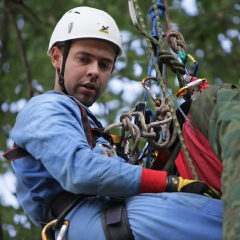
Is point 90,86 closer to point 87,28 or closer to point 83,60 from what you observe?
point 83,60

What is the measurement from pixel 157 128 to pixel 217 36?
4.69 metres

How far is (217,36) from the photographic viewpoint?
8.06 metres

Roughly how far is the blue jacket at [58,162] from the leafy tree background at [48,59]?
3.29 m

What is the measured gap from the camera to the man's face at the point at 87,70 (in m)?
3.86

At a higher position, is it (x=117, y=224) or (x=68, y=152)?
(x=68, y=152)

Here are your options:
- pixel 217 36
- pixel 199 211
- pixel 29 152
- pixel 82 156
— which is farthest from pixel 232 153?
pixel 217 36

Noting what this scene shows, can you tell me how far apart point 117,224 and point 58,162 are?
0.33 meters

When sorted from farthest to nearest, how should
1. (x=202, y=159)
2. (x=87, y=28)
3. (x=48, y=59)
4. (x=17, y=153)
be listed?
(x=48, y=59) → (x=87, y=28) → (x=17, y=153) → (x=202, y=159)

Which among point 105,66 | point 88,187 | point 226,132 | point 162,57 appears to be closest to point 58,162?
point 88,187

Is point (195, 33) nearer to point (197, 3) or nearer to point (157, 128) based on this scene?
point (197, 3)

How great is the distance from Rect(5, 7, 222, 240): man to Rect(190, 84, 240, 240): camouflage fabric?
233mm

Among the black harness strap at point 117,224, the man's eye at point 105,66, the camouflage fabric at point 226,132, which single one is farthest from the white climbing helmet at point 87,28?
the black harness strap at point 117,224

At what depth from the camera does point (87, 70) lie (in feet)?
12.7

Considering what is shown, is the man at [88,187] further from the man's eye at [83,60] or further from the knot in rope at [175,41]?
the knot in rope at [175,41]
